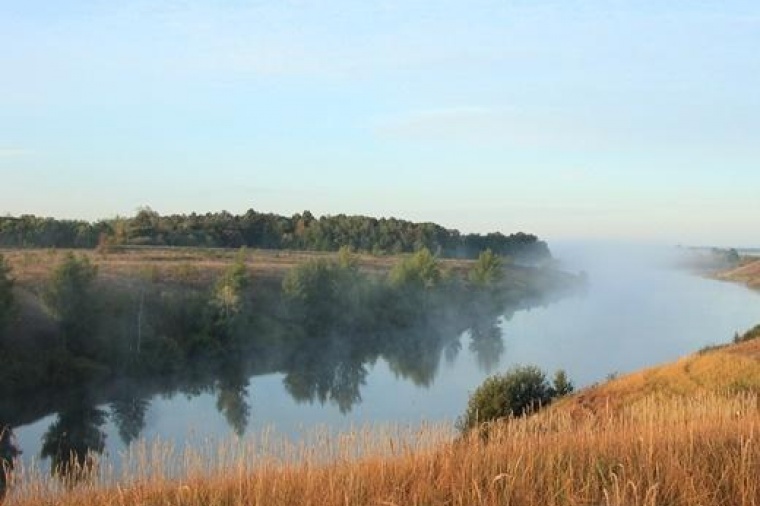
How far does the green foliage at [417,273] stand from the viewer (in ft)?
170

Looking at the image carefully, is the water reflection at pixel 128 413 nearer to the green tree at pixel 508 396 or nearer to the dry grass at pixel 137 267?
the dry grass at pixel 137 267

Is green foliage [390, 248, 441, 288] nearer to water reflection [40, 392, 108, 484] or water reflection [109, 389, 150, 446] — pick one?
water reflection [109, 389, 150, 446]

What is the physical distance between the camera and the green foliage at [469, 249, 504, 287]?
64.2 metres

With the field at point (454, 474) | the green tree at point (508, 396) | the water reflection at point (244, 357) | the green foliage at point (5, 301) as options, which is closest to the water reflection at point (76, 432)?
the water reflection at point (244, 357)

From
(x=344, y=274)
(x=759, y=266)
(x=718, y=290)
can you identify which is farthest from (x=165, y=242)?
(x=759, y=266)

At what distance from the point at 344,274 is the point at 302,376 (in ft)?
41.4

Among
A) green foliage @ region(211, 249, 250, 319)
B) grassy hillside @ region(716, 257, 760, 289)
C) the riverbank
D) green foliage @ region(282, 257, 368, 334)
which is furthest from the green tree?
grassy hillside @ region(716, 257, 760, 289)

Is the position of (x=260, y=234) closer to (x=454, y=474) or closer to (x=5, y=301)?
(x=5, y=301)

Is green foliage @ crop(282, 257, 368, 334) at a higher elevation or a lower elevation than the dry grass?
lower

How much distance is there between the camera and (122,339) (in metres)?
32.6

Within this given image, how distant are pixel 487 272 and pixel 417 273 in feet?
44.8

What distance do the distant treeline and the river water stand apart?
1965 centimetres

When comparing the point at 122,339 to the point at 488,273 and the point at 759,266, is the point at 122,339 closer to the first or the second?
the point at 488,273

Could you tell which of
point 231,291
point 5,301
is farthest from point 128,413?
point 231,291
